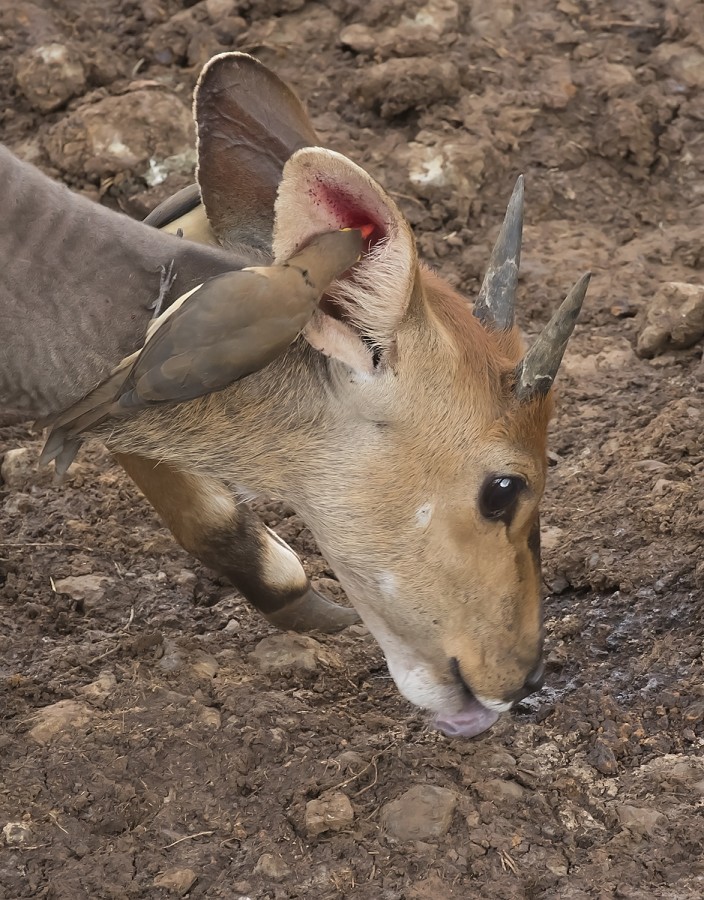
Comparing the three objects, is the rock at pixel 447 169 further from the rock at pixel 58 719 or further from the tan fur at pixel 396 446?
the rock at pixel 58 719

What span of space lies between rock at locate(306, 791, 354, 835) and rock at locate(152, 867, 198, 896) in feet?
1.07

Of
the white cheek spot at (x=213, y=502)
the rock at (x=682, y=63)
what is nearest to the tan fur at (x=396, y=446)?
the white cheek spot at (x=213, y=502)

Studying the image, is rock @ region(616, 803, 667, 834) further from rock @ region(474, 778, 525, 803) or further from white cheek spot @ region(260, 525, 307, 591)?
white cheek spot @ region(260, 525, 307, 591)

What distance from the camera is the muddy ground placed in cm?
328

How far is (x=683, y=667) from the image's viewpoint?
3832mm

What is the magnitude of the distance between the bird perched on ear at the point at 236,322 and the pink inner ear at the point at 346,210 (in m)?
0.04

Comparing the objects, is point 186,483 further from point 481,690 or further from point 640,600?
point 640,600

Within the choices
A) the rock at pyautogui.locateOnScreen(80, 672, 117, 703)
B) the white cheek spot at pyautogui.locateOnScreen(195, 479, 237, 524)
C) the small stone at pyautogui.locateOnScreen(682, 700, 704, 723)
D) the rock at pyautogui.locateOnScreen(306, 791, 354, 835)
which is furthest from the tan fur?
the rock at pyautogui.locateOnScreen(80, 672, 117, 703)

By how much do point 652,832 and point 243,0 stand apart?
5.16 metres

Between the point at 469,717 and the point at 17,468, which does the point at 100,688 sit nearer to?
the point at 469,717

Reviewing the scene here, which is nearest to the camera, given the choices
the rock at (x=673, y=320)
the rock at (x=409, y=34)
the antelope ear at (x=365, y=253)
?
the antelope ear at (x=365, y=253)

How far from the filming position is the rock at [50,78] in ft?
21.3

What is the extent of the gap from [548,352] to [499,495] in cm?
39

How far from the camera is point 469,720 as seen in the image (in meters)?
3.57
